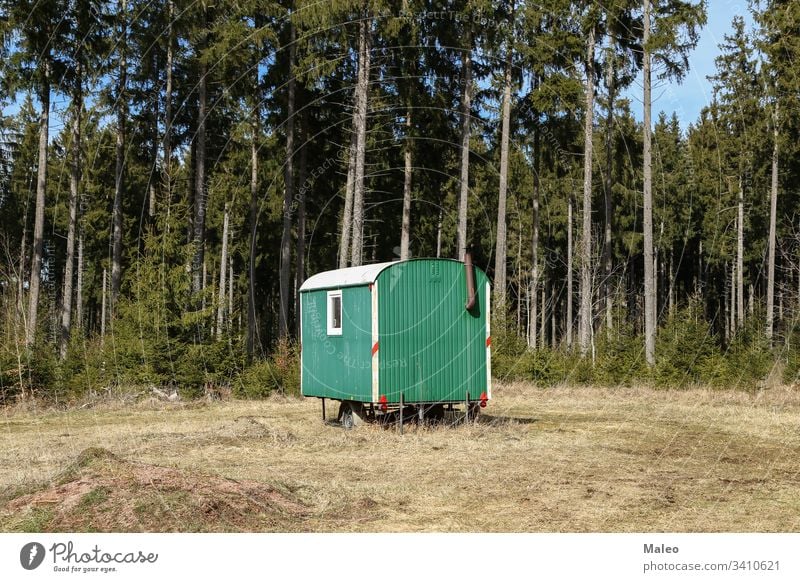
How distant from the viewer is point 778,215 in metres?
43.6

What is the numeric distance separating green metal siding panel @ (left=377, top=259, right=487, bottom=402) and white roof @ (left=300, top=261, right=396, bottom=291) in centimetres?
20

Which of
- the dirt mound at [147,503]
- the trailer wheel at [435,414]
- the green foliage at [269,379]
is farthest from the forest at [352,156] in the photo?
the dirt mound at [147,503]

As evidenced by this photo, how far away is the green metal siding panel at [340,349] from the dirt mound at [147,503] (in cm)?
626

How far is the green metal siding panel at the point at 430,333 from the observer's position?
51.5 ft

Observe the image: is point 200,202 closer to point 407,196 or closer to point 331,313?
point 407,196

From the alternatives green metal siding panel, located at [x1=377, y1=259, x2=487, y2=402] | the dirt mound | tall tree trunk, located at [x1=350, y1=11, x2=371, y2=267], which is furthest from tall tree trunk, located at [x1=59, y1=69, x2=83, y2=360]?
the dirt mound

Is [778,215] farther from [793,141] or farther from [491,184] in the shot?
[491,184]

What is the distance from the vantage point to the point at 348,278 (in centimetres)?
1656

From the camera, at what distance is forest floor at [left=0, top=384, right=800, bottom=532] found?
8.61 m

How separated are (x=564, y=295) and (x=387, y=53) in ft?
122

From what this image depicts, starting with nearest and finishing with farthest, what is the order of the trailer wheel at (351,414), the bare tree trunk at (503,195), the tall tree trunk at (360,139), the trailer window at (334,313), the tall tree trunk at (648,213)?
the trailer wheel at (351,414) < the trailer window at (334,313) < the tall tree trunk at (648,213) < the tall tree trunk at (360,139) < the bare tree trunk at (503,195)

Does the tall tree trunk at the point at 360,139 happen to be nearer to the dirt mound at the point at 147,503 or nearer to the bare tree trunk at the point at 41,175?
the bare tree trunk at the point at 41,175

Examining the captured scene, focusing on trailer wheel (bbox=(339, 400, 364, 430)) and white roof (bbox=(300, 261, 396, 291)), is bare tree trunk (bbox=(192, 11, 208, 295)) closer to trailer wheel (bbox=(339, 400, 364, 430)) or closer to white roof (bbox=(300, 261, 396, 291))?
white roof (bbox=(300, 261, 396, 291))

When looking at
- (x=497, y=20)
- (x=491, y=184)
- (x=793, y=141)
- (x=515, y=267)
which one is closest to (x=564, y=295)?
(x=515, y=267)
